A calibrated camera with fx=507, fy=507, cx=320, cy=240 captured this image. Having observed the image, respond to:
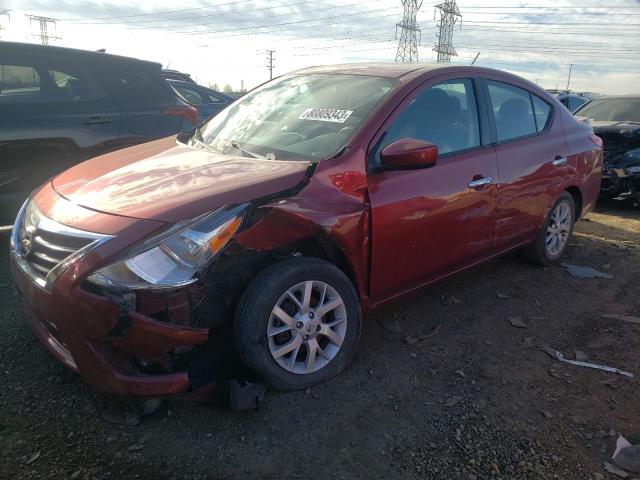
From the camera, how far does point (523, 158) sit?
3.83 metres

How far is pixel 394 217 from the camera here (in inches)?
114

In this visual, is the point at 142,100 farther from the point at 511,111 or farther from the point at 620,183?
the point at 620,183

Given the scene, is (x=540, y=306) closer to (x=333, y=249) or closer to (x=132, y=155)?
(x=333, y=249)

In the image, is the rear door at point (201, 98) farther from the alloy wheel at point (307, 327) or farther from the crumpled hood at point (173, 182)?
the alloy wheel at point (307, 327)

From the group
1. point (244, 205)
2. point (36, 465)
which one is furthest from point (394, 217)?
point (36, 465)

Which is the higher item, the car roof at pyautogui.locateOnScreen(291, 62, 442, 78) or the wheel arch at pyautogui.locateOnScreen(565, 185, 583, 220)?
the car roof at pyautogui.locateOnScreen(291, 62, 442, 78)

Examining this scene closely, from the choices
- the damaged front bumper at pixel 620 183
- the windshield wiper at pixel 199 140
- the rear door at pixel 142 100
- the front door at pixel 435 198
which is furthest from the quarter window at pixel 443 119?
the damaged front bumper at pixel 620 183

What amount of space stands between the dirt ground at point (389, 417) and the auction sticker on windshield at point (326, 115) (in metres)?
1.38

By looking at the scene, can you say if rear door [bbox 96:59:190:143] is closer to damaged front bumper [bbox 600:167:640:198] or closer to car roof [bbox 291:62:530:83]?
car roof [bbox 291:62:530:83]

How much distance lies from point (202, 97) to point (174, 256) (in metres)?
7.32

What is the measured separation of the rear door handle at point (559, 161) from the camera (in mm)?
4176

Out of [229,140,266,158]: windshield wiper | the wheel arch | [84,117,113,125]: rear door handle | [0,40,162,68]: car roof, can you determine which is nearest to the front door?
[229,140,266,158]: windshield wiper

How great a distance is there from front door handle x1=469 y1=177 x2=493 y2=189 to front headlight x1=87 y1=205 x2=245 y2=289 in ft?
5.69

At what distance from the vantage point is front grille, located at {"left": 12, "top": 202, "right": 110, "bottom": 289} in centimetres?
223
